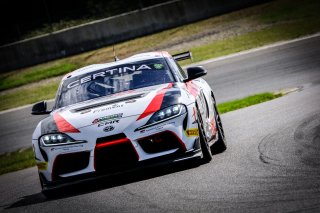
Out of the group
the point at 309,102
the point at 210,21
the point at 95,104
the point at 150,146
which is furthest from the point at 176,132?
the point at 210,21

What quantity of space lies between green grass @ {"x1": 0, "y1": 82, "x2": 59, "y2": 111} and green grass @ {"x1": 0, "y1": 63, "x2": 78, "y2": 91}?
807mm

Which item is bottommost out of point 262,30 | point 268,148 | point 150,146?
point 262,30

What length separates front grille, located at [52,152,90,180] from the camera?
674cm

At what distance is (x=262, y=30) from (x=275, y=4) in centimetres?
323

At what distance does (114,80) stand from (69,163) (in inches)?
65.1

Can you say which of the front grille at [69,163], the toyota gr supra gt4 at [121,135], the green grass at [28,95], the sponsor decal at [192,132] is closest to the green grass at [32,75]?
the green grass at [28,95]

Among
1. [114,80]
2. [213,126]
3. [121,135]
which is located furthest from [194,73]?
[121,135]

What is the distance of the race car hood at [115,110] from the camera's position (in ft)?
22.4

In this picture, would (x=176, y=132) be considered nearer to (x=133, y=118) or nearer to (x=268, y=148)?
(x=133, y=118)

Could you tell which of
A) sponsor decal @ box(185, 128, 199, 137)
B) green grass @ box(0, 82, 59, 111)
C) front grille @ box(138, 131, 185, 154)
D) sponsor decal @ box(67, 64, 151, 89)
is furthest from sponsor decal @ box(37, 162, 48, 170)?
green grass @ box(0, 82, 59, 111)

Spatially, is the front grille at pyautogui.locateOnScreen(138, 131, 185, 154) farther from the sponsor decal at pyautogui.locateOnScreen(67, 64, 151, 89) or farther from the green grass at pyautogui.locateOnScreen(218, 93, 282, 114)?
the green grass at pyautogui.locateOnScreen(218, 93, 282, 114)

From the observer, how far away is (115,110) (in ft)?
22.8

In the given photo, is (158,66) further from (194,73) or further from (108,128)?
(108,128)

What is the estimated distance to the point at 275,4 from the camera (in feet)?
86.7
